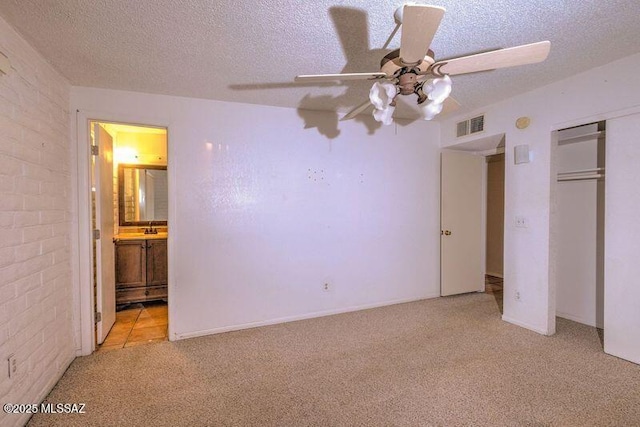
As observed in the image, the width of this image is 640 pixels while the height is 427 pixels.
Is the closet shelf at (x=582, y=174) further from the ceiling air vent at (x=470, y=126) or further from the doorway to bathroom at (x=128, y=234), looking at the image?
the doorway to bathroom at (x=128, y=234)

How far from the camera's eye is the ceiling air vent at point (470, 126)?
3455 millimetres

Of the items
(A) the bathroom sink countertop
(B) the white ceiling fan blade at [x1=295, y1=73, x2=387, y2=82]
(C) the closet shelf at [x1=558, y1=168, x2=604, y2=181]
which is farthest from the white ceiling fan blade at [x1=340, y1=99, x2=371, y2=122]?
(A) the bathroom sink countertop

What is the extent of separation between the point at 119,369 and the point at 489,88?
392 centimetres

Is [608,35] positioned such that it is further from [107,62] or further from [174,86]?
[107,62]

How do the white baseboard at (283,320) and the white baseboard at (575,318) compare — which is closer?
the white baseboard at (283,320)

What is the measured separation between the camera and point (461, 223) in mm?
4129

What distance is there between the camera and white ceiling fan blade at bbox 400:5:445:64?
1.11 metres

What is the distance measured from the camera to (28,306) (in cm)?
185

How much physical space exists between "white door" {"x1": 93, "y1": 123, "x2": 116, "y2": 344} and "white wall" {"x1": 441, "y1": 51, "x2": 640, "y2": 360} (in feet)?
12.8

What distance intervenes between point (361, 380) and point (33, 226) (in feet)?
7.81

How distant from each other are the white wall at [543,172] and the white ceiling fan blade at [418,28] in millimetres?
2072

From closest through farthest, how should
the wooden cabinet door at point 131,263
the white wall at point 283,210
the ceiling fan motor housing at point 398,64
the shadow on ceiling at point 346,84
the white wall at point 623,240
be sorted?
the ceiling fan motor housing at point 398,64 → the shadow on ceiling at point 346,84 → the white wall at point 623,240 → the white wall at point 283,210 → the wooden cabinet door at point 131,263

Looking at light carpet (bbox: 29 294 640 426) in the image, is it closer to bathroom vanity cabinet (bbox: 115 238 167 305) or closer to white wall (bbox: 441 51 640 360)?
white wall (bbox: 441 51 640 360)

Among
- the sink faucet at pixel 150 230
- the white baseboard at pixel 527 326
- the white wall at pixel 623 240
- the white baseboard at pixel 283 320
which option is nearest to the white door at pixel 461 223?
the white baseboard at pixel 283 320
